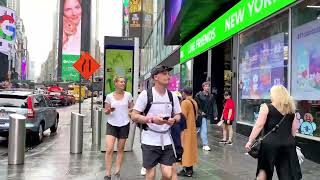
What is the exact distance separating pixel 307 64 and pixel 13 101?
27.9 ft

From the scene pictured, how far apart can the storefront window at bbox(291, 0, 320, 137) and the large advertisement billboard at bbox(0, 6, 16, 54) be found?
71.1 metres

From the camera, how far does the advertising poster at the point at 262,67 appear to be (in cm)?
1299

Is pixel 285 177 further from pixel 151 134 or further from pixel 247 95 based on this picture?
pixel 247 95

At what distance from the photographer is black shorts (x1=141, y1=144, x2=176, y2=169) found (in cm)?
579

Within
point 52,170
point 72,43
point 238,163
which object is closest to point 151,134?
point 52,170

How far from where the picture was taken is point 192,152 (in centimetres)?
891

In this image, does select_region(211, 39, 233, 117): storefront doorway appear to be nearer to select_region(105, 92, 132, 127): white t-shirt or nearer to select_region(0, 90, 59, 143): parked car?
select_region(0, 90, 59, 143): parked car

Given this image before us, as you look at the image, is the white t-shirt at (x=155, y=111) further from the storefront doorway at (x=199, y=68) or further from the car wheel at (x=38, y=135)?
the storefront doorway at (x=199, y=68)

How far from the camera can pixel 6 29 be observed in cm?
7844

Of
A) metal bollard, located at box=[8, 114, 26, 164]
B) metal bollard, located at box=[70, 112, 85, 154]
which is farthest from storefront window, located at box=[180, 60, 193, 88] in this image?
metal bollard, located at box=[8, 114, 26, 164]

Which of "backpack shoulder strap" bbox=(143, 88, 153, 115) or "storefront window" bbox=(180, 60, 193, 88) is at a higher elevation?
"storefront window" bbox=(180, 60, 193, 88)

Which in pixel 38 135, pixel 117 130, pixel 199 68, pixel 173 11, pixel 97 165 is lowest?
pixel 97 165

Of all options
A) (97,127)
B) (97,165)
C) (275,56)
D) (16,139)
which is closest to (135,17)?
(97,127)

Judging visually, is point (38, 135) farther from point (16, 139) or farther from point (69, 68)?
point (69, 68)
